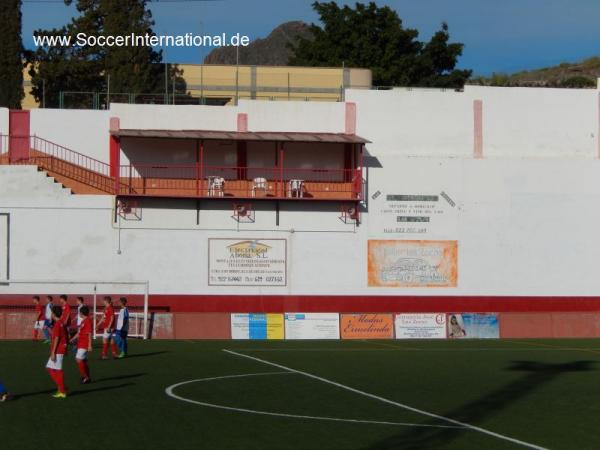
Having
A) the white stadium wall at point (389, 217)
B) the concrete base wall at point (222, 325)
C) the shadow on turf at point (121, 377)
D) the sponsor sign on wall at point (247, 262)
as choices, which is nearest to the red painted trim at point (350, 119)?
the white stadium wall at point (389, 217)

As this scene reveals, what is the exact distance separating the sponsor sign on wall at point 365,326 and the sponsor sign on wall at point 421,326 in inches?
20.6

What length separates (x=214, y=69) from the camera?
218 ft

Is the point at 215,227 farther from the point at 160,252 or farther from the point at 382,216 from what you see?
the point at 382,216

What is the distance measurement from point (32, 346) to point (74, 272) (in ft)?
32.8

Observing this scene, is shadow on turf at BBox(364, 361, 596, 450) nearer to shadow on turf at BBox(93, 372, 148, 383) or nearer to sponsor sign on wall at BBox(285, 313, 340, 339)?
shadow on turf at BBox(93, 372, 148, 383)

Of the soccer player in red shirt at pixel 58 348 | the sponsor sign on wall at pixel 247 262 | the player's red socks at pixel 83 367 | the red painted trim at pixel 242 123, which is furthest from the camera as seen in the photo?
the red painted trim at pixel 242 123

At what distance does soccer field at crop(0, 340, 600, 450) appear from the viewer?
16203 mm

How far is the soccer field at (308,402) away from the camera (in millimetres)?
16203

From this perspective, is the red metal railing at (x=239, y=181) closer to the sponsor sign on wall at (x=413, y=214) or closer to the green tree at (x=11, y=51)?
the sponsor sign on wall at (x=413, y=214)

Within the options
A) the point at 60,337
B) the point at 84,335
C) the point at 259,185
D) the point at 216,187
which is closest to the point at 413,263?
the point at 259,185

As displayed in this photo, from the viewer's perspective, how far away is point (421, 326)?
47.1 meters

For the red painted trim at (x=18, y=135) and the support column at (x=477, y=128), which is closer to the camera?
the red painted trim at (x=18, y=135)

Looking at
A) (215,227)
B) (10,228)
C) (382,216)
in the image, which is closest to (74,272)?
(10,228)

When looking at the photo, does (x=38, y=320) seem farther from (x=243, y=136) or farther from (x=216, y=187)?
(x=243, y=136)
